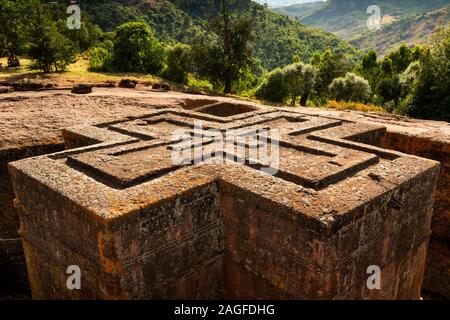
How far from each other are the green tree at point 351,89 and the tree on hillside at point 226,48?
5110mm

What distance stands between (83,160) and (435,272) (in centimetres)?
688

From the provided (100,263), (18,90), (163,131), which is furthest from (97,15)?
(100,263)

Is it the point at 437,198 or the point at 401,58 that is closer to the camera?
the point at 437,198

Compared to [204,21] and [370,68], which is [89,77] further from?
[204,21]

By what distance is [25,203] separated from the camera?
4.72 meters

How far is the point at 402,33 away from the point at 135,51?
86287 millimetres

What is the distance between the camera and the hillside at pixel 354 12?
401 feet

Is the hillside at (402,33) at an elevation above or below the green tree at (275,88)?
above

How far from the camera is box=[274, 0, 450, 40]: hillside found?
122312 mm

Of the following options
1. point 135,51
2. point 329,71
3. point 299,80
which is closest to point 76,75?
point 135,51

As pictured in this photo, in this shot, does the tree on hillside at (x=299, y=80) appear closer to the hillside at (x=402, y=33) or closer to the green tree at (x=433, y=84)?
the green tree at (x=433, y=84)

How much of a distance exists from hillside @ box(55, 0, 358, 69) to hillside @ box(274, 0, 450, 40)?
57.1 meters

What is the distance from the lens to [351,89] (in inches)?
887

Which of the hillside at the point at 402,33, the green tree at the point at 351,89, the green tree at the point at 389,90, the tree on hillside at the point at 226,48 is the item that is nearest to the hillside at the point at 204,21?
the green tree at the point at 389,90
